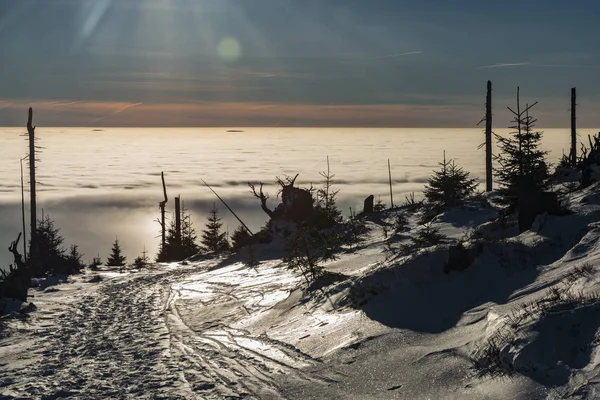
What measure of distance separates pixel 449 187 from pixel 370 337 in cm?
2184

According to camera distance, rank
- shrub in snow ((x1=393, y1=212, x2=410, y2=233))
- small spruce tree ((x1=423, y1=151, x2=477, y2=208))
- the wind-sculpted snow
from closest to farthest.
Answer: the wind-sculpted snow, shrub in snow ((x1=393, y1=212, x2=410, y2=233)), small spruce tree ((x1=423, y1=151, x2=477, y2=208))

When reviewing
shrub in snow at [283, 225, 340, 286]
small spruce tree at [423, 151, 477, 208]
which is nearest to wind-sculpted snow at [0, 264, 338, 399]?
shrub in snow at [283, 225, 340, 286]

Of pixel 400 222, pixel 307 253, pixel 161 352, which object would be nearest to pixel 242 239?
pixel 400 222

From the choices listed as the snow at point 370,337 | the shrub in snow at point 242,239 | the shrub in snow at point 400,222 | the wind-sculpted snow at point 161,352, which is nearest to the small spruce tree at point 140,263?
the shrub in snow at point 242,239

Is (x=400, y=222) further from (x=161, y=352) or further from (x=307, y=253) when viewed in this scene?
(x=161, y=352)

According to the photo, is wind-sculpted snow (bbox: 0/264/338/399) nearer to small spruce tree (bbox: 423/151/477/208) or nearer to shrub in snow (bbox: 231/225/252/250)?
small spruce tree (bbox: 423/151/477/208)

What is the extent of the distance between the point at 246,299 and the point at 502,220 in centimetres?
682

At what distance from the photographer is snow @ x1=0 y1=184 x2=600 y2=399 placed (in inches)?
242

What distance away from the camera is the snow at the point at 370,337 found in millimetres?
6156

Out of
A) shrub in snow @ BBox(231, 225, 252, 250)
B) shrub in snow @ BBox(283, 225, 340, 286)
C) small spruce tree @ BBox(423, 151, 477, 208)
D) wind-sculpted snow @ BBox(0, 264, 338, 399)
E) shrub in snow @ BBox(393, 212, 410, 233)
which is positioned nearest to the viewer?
wind-sculpted snow @ BBox(0, 264, 338, 399)

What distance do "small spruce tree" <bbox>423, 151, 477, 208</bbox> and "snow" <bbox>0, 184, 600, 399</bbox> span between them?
568 inches

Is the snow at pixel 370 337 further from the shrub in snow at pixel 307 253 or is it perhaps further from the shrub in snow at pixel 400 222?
the shrub in snow at pixel 400 222

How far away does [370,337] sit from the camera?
8.30 m

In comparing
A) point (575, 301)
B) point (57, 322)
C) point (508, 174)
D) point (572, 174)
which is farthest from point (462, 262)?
point (572, 174)
